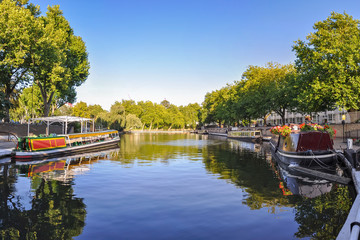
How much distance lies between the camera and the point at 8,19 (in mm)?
33625

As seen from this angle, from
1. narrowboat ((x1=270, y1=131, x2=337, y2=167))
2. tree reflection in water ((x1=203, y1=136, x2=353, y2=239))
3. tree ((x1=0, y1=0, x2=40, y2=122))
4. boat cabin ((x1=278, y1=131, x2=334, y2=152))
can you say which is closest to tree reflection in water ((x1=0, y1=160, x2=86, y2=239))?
tree reflection in water ((x1=203, y1=136, x2=353, y2=239))

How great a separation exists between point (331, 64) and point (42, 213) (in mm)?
36067

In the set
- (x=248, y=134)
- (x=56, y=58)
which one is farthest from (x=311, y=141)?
(x=248, y=134)

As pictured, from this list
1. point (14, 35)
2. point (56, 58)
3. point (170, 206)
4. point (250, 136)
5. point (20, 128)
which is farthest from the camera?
point (250, 136)

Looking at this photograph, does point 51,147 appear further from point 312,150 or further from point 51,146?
point 312,150

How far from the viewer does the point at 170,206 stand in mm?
10734

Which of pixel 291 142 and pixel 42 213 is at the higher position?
pixel 291 142

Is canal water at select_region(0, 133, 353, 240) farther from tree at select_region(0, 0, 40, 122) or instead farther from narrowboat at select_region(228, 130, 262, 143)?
narrowboat at select_region(228, 130, 262, 143)

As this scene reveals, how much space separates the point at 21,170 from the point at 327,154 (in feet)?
72.2

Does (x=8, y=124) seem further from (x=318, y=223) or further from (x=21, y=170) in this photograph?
(x=318, y=223)

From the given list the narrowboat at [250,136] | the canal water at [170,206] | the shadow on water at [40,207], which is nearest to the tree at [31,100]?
the narrowboat at [250,136]

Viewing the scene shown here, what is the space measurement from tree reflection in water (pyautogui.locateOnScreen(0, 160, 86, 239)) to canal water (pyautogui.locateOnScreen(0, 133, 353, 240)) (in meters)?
0.03

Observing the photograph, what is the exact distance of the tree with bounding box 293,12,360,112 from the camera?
1323 inches

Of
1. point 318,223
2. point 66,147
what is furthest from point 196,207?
point 66,147
